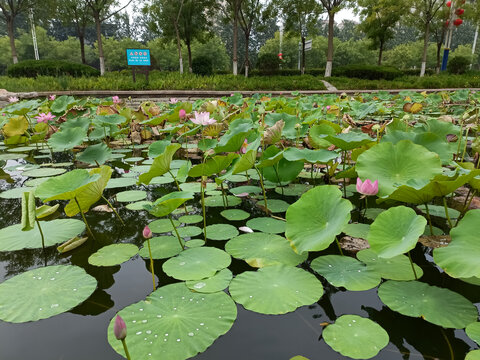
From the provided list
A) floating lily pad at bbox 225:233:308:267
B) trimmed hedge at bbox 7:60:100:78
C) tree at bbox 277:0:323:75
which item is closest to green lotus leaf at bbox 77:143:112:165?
floating lily pad at bbox 225:233:308:267

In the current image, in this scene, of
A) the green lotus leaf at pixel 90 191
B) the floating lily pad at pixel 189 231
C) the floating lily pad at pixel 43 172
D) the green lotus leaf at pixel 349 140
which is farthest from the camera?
the floating lily pad at pixel 43 172

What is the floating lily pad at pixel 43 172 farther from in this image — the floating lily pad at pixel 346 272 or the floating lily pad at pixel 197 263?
the floating lily pad at pixel 346 272

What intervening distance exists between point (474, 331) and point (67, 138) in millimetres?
2383

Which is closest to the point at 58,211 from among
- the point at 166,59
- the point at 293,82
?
the point at 293,82

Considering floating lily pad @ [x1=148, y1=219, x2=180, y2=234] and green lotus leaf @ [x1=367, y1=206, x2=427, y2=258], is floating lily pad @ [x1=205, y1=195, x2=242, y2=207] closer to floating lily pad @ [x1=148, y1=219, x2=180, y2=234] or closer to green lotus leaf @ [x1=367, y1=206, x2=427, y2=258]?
floating lily pad @ [x1=148, y1=219, x2=180, y2=234]

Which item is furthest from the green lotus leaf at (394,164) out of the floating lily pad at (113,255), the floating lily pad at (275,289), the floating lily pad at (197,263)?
the floating lily pad at (113,255)

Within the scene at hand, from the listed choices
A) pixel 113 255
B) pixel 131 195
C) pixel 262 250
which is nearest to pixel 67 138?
pixel 131 195

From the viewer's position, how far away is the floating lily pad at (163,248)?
112 cm

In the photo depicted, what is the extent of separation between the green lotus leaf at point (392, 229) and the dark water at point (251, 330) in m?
0.16

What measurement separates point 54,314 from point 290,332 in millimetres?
609

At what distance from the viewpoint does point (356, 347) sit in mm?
692

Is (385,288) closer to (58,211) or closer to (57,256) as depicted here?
(57,256)

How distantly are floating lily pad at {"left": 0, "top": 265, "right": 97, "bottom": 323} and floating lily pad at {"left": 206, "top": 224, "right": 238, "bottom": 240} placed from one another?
1.52 ft

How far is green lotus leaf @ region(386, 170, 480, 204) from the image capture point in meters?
0.94
